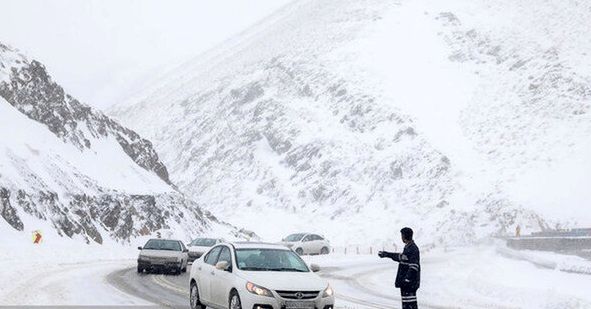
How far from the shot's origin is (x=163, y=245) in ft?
85.1

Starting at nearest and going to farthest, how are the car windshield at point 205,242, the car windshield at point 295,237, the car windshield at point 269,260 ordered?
1. the car windshield at point 269,260
2. the car windshield at point 205,242
3. the car windshield at point 295,237

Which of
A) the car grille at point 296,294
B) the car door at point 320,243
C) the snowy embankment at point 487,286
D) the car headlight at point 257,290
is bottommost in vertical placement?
the snowy embankment at point 487,286

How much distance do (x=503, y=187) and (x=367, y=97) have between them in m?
28.5

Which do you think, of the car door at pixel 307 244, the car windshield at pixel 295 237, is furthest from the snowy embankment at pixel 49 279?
the car door at pixel 307 244

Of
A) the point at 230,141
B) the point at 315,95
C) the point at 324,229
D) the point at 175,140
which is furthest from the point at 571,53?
the point at 175,140

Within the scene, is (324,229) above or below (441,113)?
below

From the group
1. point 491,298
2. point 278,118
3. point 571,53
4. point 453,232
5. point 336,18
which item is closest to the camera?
point 491,298

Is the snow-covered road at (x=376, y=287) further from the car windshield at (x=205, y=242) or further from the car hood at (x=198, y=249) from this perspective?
the car hood at (x=198, y=249)

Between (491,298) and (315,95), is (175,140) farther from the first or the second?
(491,298)

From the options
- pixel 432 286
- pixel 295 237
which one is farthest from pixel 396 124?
pixel 432 286

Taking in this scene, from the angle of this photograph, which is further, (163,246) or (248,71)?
(248,71)

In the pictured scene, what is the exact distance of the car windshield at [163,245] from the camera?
2561 centimetres

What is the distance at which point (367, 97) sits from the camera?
92.8m

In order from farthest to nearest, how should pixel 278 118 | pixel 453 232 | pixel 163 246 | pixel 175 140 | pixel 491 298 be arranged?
pixel 175 140
pixel 278 118
pixel 453 232
pixel 163 246
pixel 491 298
